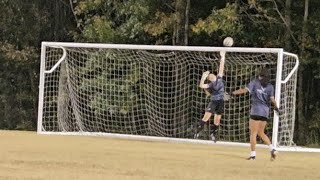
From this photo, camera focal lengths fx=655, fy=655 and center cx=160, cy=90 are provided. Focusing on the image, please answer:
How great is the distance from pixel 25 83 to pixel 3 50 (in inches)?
78.1

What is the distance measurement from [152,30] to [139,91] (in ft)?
8.67

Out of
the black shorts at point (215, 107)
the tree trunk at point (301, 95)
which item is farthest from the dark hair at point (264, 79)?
the tree trunk at point (301, 95)

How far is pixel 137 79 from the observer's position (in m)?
21.3

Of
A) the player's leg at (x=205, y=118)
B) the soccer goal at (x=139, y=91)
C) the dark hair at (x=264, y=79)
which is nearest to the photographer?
the dark hair at (x=264, y=79)

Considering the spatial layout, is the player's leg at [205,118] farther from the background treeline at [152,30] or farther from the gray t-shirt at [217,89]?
the background treeline at [152,30]

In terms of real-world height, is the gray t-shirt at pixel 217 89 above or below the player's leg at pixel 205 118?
above

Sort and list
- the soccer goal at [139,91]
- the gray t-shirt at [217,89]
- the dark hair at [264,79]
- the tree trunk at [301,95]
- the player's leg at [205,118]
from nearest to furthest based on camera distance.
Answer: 1. the dark hair at [264,79]
2. the gray t-shirt at [217,89]
3. the player's leg at [205,118]
4. the soccer goal at [139,91]
5. the tree trunk at [301,95]

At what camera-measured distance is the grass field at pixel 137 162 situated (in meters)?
9.86

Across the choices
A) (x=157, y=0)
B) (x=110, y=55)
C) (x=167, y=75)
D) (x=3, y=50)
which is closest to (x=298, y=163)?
(x=167, y=75)

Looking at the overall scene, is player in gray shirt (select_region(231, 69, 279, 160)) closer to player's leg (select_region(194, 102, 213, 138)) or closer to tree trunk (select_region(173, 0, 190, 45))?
player's leg (select_region(194, 102, 213, 138))

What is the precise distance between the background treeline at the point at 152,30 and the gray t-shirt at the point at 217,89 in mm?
5487

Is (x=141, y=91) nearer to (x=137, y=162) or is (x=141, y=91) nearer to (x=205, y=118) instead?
(x=205, y=118)

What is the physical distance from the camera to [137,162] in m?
11.4

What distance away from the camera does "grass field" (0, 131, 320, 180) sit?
388 inches
